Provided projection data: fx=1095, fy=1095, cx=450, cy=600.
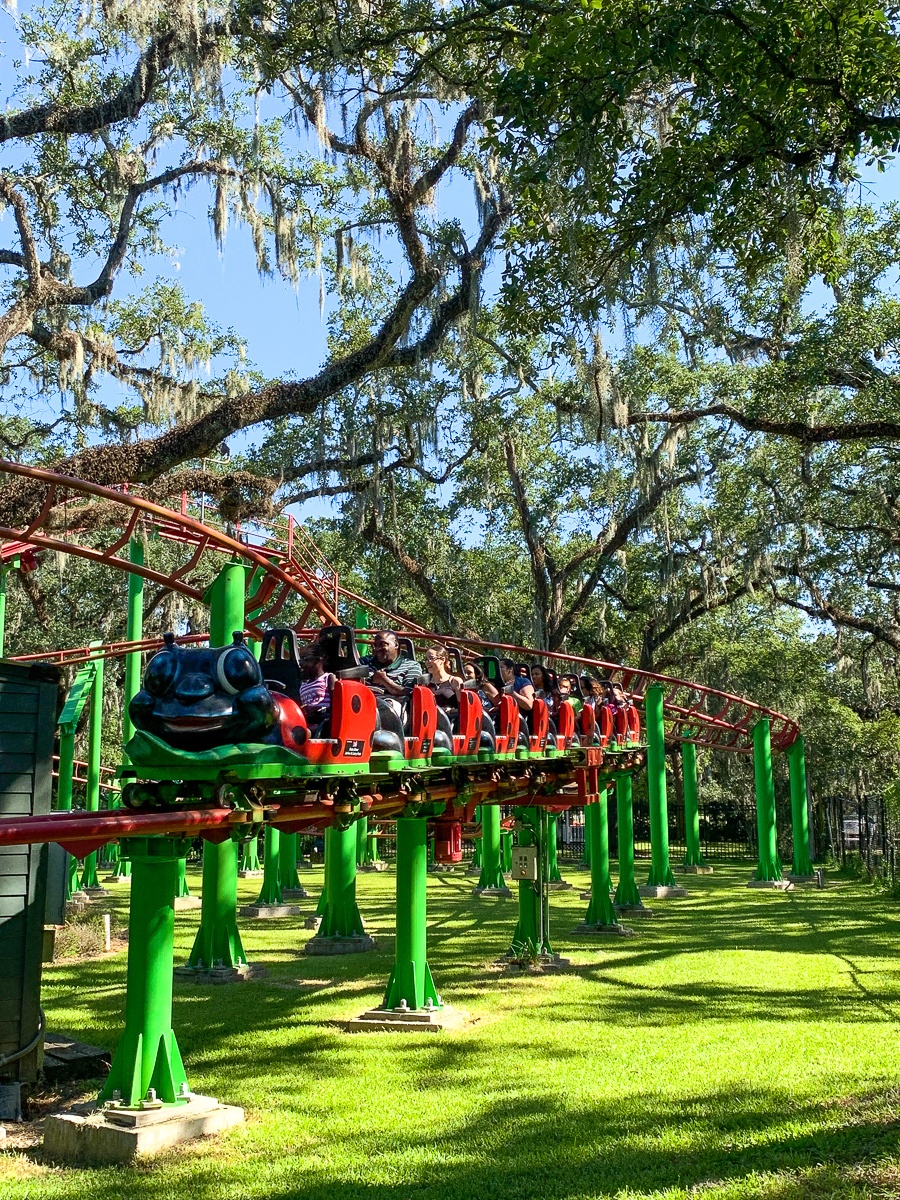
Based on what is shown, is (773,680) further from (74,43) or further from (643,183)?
(643,183)

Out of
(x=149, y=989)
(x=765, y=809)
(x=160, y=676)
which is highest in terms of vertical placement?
(x=160, y=676)

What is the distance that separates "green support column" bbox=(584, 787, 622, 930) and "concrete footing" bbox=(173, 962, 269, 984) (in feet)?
13.2

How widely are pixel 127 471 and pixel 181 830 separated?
29.6 ft

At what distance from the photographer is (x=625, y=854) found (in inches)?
613

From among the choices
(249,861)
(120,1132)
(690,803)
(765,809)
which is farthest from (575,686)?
(249,861)

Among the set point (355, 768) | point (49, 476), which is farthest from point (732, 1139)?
point (49, 476)

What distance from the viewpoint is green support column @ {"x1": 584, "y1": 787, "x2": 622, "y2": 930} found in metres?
12.2

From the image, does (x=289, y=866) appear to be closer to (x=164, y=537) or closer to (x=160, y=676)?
(x=164, y=537)

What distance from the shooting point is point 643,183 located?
7.03m

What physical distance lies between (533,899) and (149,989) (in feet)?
19.4

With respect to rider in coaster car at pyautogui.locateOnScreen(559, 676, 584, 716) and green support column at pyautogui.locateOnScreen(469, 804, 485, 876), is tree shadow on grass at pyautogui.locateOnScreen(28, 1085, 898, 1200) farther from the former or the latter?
green support column at pyautogui.locateOnScreen(469, 804, 485, 876)

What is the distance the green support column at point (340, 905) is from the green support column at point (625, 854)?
4.76 meters

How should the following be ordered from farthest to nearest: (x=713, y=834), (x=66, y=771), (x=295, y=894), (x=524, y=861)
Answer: (x=713, y=834) → (x=295, y=894) → (x=66, y=771) → (x=524, y=861)

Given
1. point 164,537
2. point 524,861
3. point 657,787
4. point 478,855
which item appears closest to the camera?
point 524,861
